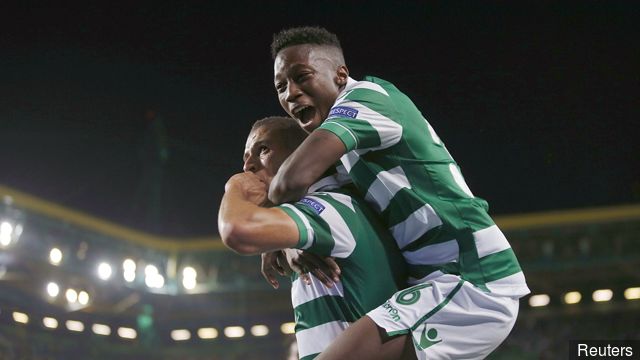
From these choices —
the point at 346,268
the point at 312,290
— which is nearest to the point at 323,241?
the point at 346,268

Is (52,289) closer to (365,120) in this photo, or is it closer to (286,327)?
(286,327)

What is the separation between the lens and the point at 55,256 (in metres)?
15.3

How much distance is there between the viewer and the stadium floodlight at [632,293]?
15.9 meters

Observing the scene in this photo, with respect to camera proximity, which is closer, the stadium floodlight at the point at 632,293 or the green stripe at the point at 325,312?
the green stripe at the point at 325,312

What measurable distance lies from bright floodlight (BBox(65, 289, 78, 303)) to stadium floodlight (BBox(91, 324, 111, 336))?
146cm

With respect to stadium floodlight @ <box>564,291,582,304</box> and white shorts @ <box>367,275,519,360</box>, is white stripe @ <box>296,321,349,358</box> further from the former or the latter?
stadium floodlight @ <box>564,291,582,304</box>

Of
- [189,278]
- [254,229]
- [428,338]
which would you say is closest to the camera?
[254,229]

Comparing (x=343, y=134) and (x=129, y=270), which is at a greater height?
(x=129, y=270)

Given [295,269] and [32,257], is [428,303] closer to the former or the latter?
[295,269]

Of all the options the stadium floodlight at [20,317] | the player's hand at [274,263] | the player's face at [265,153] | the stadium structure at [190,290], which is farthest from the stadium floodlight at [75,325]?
the player's face at [265,153]

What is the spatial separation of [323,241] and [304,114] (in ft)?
2.10

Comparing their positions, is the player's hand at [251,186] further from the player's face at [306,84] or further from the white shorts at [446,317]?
the white shorts at [446,317]

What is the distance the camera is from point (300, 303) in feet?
8.75

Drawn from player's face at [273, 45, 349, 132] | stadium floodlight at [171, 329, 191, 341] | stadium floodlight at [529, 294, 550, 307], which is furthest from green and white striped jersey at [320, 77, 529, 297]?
stadium floodlight at [171, 329, 191, 341]
